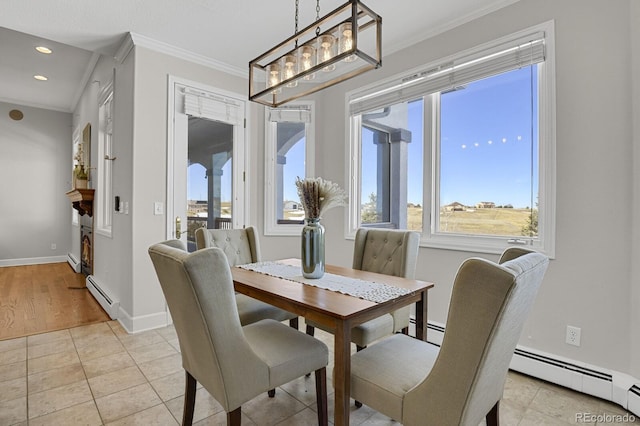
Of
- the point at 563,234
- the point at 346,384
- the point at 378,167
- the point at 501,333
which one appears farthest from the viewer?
the point at 378,167

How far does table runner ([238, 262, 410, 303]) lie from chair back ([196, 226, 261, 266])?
0.38 metres

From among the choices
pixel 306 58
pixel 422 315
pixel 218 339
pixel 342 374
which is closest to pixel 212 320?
pixel 218 339

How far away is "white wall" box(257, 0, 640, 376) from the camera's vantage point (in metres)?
1.95

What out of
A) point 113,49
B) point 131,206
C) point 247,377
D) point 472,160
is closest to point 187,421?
point 247,377

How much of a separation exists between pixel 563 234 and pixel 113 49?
168 inches

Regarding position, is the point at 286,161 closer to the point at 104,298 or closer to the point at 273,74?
the point at 273,74

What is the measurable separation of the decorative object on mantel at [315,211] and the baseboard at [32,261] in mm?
6539

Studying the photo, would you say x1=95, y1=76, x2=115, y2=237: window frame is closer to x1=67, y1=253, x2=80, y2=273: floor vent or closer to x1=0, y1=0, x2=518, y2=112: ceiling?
x1=0, y1=0, x2=518, y2=112: ceiling

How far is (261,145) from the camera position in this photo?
3.94 meters

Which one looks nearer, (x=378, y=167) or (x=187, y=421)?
(x=187, y=421)

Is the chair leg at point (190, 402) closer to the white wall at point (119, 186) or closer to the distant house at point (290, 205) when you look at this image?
the white wall at point (119, 186)

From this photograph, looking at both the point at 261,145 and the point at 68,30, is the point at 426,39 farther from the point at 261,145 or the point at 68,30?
the point at 68,30

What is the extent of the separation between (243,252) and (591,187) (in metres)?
2.44

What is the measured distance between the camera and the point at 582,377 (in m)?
2.07
